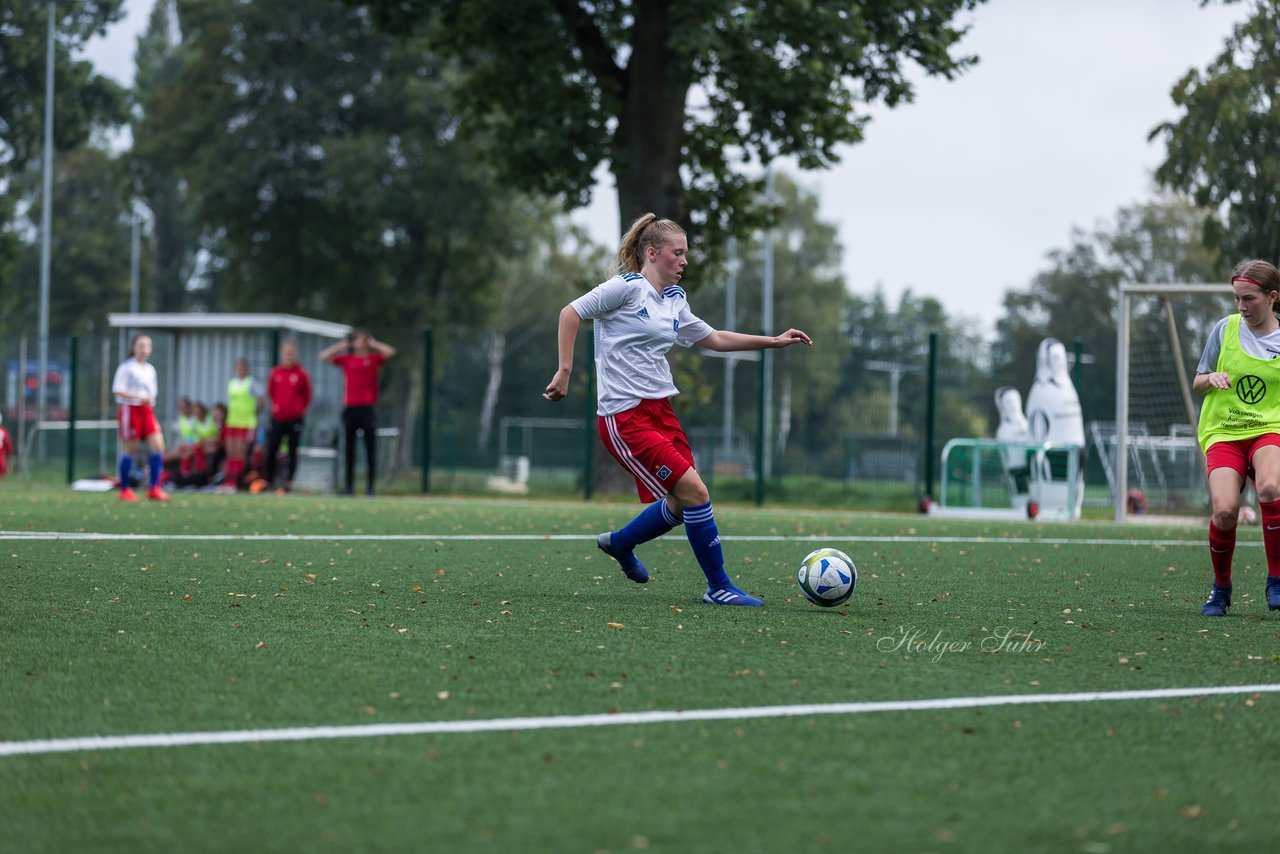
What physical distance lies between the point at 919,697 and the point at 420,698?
1.56 m

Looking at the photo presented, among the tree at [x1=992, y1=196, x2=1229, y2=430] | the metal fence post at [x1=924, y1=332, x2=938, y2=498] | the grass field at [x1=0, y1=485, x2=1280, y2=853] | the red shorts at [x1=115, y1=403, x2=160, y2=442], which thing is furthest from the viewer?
the tree at [x1=992, y1=196, x2=1229, y2=430]

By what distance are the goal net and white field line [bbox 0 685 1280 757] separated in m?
11.4

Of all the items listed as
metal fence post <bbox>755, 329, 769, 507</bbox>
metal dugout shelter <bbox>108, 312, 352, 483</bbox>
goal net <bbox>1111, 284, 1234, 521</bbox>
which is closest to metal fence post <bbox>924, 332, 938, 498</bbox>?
metal fence post <bbox>755, 329, 769, 507</bbox>

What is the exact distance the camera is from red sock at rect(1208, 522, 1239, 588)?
284 inches

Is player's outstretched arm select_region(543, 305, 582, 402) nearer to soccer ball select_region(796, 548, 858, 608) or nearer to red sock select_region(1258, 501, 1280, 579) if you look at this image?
soccer ball select_region(796, 548, 858, 608)

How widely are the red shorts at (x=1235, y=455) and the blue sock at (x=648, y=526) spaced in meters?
2.72

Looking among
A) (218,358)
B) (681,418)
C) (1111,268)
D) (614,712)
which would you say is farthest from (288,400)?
(1111,268)

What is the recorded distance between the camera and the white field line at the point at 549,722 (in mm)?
3850

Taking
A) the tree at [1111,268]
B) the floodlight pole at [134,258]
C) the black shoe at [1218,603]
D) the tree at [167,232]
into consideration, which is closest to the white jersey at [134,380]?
the black shoe at [1218,603]

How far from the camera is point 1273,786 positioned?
361 centimetres

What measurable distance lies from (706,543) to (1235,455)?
2.69m

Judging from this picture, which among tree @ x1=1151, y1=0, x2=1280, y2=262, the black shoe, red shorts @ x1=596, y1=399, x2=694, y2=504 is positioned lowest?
the black shoe

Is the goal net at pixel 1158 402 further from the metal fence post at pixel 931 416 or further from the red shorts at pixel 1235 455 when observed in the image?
the red shorts at pixel 1235 455

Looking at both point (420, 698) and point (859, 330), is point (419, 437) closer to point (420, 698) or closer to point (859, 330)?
point (859, 330)
